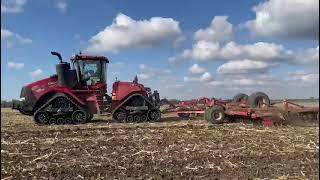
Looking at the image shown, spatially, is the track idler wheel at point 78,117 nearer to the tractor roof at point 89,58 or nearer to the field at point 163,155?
the tractor roof at point 89,58

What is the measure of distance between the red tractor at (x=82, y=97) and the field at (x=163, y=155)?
6560 millimetres

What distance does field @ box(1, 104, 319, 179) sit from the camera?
8625 mm

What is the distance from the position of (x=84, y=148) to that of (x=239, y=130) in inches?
222

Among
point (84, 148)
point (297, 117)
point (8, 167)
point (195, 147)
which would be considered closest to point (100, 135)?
Answer: point (84, 148)

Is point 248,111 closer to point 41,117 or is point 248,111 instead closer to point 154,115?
point 154,115

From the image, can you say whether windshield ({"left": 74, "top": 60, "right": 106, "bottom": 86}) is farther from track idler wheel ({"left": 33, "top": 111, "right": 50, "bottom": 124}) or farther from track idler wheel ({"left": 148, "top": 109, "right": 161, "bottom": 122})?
track idler wheel ({"left": 148, "top": 109, "right": 161, "bottom": 122})

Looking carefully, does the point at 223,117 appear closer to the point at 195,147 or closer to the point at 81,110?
the point at 81,110

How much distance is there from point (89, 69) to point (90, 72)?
5.3 inches

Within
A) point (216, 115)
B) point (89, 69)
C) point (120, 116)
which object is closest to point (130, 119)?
point (120, 116)

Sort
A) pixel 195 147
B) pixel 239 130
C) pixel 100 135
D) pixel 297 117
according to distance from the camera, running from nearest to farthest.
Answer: pixel 195 147
pixel 100 135
pixel 239 130
pixel 297 117

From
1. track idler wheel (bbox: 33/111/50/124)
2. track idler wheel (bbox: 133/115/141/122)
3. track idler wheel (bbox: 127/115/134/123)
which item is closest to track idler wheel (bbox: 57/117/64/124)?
track idler wheel (bbox: 33/111/50/124)

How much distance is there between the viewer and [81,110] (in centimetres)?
2117

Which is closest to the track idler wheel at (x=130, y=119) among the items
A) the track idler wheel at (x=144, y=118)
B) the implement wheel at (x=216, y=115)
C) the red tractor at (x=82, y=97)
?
the red tractor at (x=82, y=97)

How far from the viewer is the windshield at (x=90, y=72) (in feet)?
71.4
